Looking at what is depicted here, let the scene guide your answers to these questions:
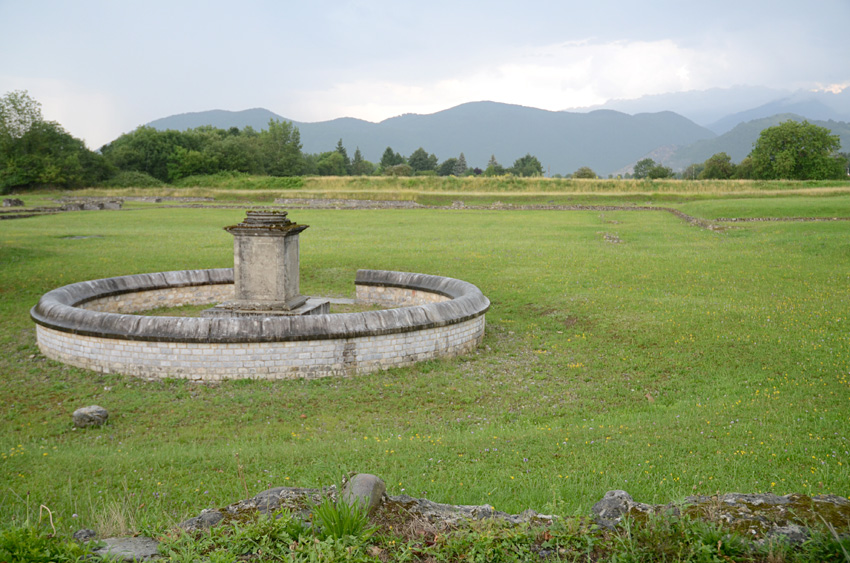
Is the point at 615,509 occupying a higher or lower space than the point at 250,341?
higher

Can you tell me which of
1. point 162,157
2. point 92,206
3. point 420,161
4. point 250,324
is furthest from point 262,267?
point 420,161

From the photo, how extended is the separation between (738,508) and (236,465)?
4.43 metres

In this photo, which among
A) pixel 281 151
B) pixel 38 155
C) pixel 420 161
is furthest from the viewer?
pixel 420 161

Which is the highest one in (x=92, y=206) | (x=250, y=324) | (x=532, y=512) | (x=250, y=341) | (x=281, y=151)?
(x=281, y=151)

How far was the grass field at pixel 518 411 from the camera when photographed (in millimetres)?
5195

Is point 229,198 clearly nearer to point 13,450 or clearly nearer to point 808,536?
point 13,450

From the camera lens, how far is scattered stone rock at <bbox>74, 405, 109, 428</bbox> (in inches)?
283

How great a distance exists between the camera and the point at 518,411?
7.82 metres

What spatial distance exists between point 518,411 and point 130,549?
527 cm

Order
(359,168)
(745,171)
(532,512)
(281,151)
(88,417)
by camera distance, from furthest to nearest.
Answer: (359,168), (281,151), (745,171), (88,417), (532,512)

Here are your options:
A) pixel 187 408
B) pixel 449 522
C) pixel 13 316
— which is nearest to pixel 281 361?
pixel 187 408

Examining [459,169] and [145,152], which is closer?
[145,152]

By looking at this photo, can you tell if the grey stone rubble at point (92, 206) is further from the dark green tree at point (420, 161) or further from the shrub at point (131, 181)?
the dark green tree at point (420, 161)

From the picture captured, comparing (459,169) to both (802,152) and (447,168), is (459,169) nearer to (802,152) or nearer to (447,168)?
(447,168)
